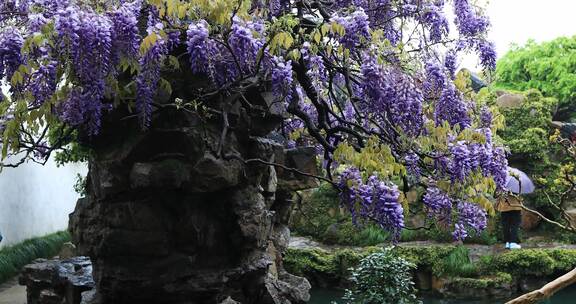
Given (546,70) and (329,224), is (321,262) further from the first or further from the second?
(546,70)

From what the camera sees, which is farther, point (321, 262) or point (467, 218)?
point (321, 262)

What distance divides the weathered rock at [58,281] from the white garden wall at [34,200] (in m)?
3.79

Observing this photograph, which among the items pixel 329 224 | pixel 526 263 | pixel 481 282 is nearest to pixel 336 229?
pixel 329 224

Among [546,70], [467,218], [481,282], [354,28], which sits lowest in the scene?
[481,282]

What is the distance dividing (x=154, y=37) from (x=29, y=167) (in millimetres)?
8075

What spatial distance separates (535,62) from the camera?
14.4 meters

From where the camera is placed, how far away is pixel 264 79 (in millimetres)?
3316

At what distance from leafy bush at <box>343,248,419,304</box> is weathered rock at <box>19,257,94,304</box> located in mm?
2085

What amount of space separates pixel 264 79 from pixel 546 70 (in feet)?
41.4

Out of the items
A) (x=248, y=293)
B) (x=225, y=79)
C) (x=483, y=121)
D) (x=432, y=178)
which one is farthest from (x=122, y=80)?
(x=483, y=121)

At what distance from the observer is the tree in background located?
13.1 meters

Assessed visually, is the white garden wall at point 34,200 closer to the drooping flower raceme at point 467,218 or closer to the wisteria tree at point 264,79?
the wisteria tree at point 264,79

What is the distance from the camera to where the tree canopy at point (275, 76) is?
2.80m

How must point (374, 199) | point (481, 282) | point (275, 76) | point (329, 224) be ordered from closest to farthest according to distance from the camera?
point (275, 76)
point (374, 199)
point (481, 282)
point (329, 224)
